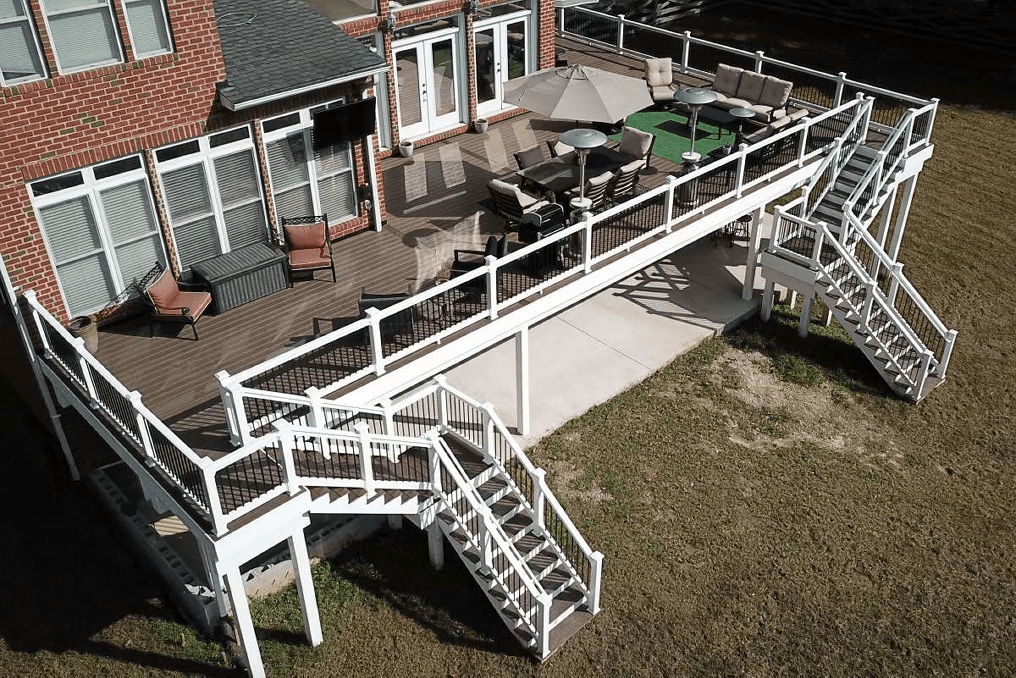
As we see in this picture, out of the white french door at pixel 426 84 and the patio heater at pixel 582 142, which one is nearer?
the patio heater at pixel 582 142

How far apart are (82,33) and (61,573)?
26.5 feet

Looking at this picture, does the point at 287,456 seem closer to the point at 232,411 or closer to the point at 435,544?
the point at 232,411

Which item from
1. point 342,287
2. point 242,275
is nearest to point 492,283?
point 342,287

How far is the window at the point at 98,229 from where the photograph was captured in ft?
41.7

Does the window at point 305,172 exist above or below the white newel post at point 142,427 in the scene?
above

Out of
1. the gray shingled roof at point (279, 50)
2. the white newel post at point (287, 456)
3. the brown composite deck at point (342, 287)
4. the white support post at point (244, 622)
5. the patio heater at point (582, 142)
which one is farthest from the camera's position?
the patio heater at point (582, 142)

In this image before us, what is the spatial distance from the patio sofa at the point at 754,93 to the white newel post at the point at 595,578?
12018 mm

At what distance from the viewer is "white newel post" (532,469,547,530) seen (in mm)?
12469

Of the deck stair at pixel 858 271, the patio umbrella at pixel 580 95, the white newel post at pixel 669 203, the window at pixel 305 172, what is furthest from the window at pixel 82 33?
the deck stair at pixel 858 271

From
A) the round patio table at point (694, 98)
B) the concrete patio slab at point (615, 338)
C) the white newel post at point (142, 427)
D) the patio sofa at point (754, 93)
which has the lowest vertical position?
the concrete patio slab at point (615, 338)

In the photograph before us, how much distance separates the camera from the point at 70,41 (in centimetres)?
1199

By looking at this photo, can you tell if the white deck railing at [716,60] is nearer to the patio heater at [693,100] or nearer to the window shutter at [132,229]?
the patio heater at [693,100]

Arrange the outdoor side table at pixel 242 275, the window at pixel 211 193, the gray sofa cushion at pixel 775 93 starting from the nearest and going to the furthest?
the window at pixel 211 193
the outdoor side table at pixel 242 275
the gray sofa cushion at pixel 775 93

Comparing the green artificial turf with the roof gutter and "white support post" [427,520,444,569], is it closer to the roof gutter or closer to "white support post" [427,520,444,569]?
the roof gutter
